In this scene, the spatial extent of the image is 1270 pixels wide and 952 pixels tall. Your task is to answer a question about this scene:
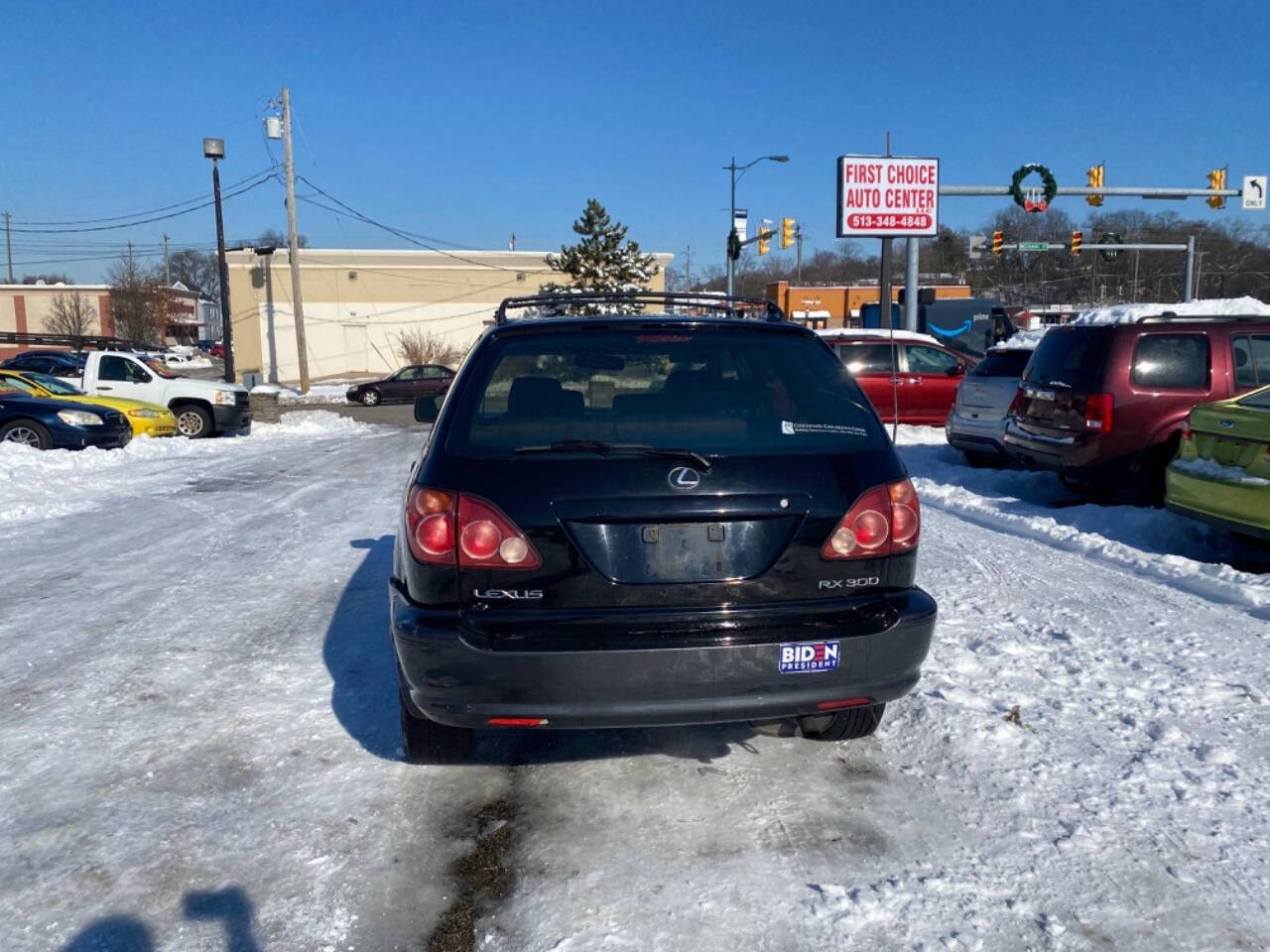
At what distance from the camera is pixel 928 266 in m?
93.4

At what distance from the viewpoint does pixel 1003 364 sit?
1227cm

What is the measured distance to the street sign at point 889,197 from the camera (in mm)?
23422

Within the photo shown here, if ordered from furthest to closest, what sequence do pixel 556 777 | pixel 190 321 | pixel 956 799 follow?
pixel 190 321 → pixel 556 777 → pixel 956 799

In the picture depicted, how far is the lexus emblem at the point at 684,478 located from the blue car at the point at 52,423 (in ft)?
46.5

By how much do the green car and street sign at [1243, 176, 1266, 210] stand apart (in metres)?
24.6

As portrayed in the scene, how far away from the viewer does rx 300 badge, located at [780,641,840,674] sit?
326 cm

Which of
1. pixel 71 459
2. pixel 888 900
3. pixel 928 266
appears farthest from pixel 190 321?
pixel 888 900

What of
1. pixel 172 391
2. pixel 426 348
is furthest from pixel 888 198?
pixel 426 348

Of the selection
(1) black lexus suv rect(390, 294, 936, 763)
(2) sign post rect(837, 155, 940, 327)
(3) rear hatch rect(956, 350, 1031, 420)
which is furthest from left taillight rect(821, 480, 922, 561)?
(2) sign post rect(837, 155, 940, 327)

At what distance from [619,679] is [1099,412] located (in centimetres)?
701

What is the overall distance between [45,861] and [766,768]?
249cm

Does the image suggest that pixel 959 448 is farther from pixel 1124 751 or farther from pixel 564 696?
pixel 564 696

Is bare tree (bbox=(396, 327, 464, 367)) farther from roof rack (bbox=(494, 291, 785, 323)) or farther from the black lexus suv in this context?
the black lexus suv

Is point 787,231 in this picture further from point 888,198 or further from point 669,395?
point 669,395
